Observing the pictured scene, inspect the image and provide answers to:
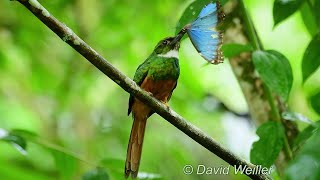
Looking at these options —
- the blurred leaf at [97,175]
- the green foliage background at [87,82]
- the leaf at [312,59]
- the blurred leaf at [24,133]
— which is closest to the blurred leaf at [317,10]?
the leaf at [312,59]

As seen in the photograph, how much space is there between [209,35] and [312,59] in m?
0.44

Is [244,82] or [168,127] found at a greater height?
[168,127]

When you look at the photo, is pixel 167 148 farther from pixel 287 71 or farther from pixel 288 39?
pixel 287 71

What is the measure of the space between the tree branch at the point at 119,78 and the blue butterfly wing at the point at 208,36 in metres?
0.14

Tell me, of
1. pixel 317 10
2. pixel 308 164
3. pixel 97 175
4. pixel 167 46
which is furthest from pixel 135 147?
pixel 308 164

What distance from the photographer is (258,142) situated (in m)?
1.37

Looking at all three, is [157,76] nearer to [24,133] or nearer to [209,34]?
[209,34]

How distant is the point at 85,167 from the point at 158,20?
37.3 inches

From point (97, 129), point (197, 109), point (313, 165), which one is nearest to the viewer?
point (313, 165)

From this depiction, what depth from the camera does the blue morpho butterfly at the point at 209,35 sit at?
3.46 ft

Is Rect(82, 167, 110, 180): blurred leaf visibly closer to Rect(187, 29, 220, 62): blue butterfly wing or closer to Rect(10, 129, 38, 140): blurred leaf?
Rect(10, 129, 38, 140): blurred leaf

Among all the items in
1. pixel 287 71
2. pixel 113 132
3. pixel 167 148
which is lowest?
pixel 287 71

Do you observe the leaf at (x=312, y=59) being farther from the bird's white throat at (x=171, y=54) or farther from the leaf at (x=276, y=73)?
the bird's white throat at (x=171, y=54)

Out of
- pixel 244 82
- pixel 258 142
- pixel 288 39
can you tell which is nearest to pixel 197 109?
pixel 288 39
